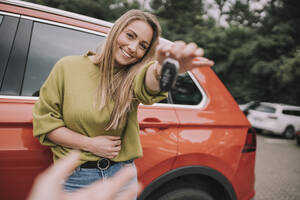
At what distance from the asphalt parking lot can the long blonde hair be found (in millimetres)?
3304

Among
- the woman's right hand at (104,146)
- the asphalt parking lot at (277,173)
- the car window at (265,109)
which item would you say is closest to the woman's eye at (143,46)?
the woman's right hand at (104,146)

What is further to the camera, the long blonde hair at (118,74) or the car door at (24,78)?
the car door at (24,78)

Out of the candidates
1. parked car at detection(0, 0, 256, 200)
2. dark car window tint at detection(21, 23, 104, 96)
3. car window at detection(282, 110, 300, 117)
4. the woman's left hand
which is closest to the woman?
the woman's left hand

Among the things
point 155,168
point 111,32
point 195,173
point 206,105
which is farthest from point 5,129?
point 206,105

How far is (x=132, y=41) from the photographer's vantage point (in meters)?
1.17

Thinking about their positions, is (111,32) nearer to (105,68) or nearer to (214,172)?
(105,68)

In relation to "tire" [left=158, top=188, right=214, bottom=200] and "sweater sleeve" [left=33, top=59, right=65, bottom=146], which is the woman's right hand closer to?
"sweater sleeve" [left=33, top=59, right=65, bottom=146]

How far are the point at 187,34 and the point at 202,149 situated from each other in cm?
1148

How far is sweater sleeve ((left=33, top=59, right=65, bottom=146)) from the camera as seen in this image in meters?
1.07

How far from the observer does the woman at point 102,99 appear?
1080 mm

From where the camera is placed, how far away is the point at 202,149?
168 centimetres

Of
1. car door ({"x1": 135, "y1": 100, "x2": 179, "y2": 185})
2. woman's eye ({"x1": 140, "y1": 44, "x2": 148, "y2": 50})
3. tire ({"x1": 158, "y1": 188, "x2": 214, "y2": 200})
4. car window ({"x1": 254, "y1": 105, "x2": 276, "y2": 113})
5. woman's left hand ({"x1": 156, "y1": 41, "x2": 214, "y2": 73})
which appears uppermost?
woman's eye ({"x1": 140, "y1": 44, "x2": 148, "y2": 50})

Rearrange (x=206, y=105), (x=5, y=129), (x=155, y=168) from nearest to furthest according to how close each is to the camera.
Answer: (x=5, y=129)
(x=155, y=168)
(x=206, y=105)

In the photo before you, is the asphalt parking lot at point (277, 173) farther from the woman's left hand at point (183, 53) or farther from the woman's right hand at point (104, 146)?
the woman's left hand at point (183, 53)
